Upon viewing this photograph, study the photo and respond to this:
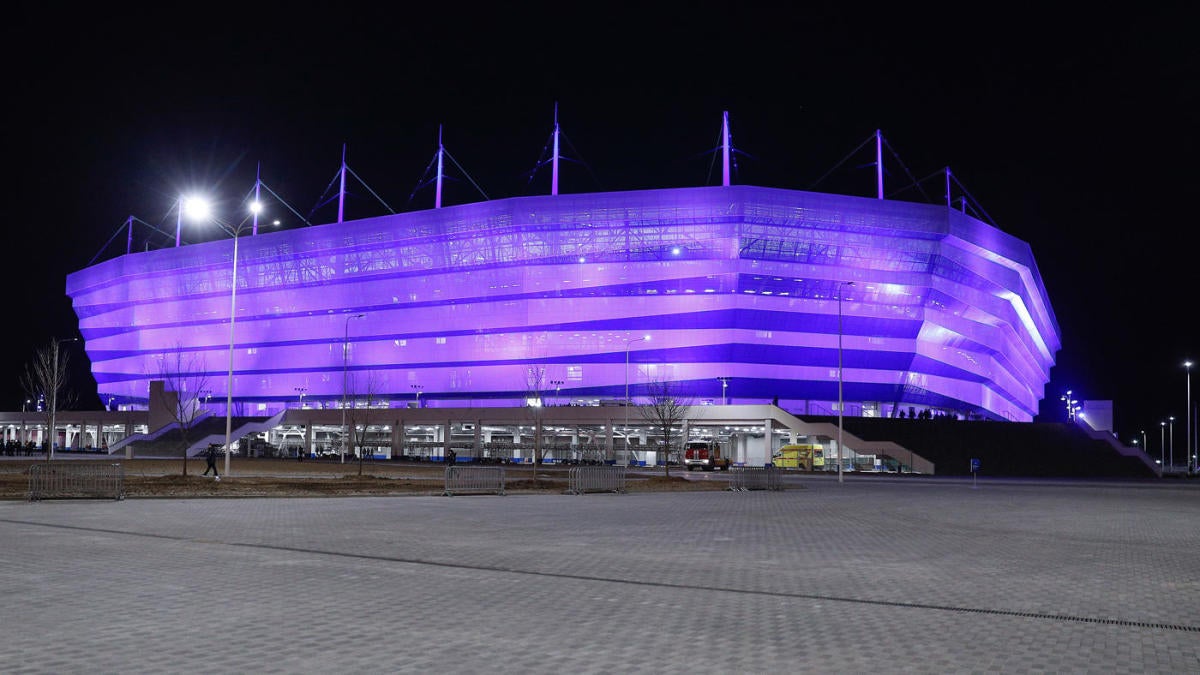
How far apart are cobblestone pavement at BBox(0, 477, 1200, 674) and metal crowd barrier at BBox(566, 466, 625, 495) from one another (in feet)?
39.4

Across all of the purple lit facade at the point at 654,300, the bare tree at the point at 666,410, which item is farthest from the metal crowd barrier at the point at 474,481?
the purple lit facade at the point at 654,300

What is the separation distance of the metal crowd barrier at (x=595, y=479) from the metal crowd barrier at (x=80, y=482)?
1403 cm

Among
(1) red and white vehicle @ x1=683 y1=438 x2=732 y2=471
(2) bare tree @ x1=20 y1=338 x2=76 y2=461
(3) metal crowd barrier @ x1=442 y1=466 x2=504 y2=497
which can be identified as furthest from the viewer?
(1) red and white vehicle @ x1=683 y1=438 x2=732 y2=471

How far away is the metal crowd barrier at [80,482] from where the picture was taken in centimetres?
2484

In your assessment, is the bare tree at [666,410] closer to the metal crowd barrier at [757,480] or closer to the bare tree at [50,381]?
the metal crowd barrier at [757,480]

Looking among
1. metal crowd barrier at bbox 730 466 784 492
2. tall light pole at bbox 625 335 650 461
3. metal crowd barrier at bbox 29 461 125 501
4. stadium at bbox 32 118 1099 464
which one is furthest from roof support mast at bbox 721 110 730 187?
metal crowd barrier at bbox 29 461 125 501

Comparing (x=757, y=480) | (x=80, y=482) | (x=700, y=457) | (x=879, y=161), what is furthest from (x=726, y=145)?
(x=80, y=482)

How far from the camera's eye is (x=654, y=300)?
92.1 metres

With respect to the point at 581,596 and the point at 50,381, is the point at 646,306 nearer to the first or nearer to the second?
the point at 50,381

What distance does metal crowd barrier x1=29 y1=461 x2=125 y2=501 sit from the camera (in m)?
24.8

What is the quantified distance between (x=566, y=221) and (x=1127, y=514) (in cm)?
7159

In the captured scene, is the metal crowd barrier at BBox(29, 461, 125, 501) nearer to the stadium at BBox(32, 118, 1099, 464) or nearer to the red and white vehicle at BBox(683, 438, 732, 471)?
the red and white vehicle at BBox(683, 438, 732, 471)

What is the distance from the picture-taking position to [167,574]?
11.4m

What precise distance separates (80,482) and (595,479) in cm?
1618
